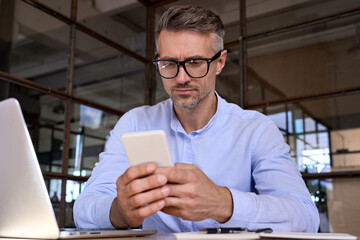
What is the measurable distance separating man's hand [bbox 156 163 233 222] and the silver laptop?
0.19 metres

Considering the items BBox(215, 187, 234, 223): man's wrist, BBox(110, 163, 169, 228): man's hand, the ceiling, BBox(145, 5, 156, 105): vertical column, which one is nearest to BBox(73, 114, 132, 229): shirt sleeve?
BBox(110, 163, 169, 228): man's hand

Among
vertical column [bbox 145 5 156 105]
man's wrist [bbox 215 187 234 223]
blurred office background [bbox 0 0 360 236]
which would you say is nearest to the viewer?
man's wrist [bbox 215 187 234 223]

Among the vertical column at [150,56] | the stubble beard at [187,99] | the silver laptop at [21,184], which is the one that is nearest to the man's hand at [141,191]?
the silver laptop at [21,184]

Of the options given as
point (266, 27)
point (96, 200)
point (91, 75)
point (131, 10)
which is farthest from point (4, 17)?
point (96, 200)

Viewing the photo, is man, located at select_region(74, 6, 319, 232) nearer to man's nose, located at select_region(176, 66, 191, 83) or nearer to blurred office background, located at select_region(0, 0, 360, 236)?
man's nose, located at select_region(176, 66, 191, 83)

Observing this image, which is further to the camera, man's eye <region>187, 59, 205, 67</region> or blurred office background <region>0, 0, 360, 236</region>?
blurred office background <region>0, 0, 360, 236</region>

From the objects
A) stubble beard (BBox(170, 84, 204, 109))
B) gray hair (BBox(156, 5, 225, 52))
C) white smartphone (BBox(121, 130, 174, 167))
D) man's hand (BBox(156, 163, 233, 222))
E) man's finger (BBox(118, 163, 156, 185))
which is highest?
gray hair (BBox(156, 5, 225, 52))

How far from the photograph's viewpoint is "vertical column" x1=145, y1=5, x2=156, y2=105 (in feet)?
14.3

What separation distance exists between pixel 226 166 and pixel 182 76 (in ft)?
1.04

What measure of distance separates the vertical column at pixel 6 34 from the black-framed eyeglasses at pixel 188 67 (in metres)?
2.13

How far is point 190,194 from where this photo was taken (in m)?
0.75

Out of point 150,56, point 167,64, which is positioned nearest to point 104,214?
point 167,64

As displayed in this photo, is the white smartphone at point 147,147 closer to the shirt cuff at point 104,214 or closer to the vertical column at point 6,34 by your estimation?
the shirt cuff at point 104,214

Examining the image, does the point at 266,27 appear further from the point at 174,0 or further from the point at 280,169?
the point at 280,169
